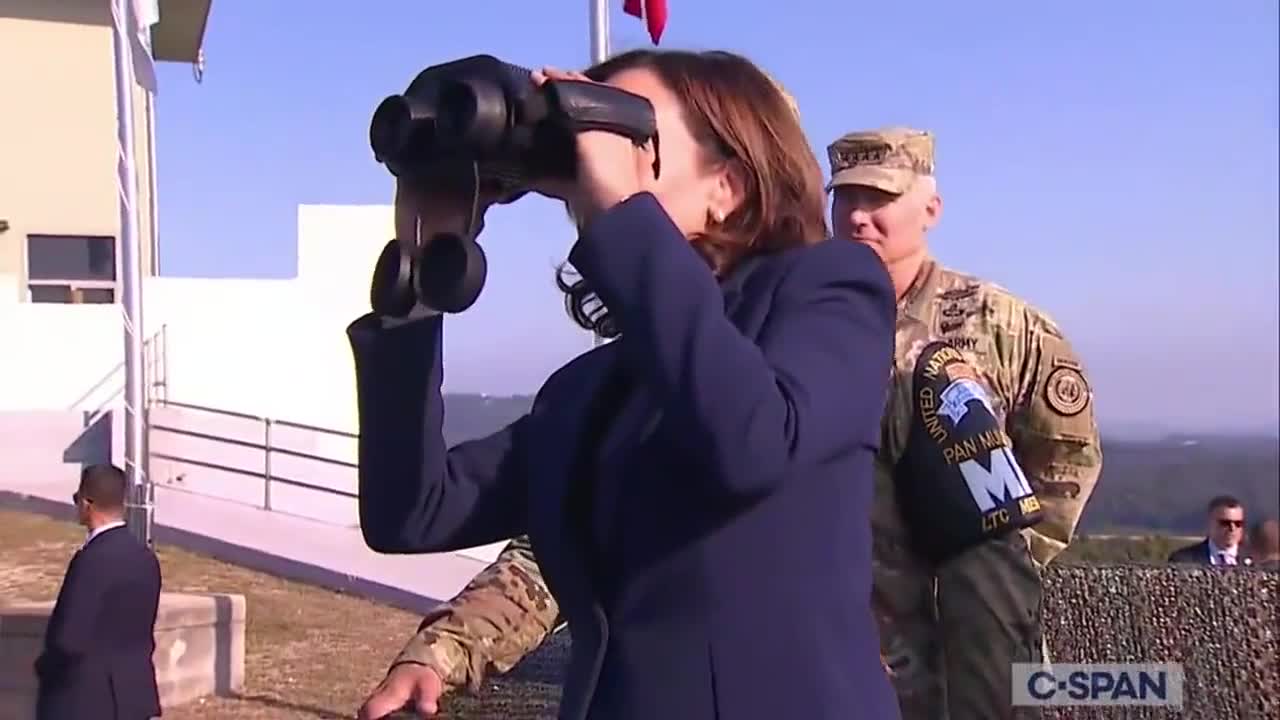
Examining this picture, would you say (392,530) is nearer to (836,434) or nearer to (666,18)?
(836,434)

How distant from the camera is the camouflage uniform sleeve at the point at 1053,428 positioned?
251 centimetres

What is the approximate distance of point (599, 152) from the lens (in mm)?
1457

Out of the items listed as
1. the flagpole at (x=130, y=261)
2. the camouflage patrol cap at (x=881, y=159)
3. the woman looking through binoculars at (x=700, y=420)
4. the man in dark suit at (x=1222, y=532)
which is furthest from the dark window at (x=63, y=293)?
the woman looking through binoculars at (x=700, y=420)

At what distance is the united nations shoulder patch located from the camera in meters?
2.51

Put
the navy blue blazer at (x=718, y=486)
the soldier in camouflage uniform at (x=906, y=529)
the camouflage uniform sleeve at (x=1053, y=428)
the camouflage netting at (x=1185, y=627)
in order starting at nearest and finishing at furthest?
1. the navy blue blazer at (x=718, y=486)
2. the soldier in camouflage uniform at (x=906, y=529)
3. the camouflage uniform sleeve at (x=1053, y=428)
4. the camouflage netting at (x=1185, y=627)

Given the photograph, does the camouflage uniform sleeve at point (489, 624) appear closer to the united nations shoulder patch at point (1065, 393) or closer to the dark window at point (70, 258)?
the united nations shoulder patch at point (1065, 393)

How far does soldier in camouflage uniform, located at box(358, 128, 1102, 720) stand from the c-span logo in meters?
0.68

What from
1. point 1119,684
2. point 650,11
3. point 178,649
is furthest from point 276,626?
point 1119,684

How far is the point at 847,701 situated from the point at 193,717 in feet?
26.0

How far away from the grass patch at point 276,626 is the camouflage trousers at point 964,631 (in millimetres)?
6735

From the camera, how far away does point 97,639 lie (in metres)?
6.39

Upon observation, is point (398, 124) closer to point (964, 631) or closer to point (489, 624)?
point (489, 624)

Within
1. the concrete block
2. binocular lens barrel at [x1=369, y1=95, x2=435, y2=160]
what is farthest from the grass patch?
binocular lens barrel at [x1=369, y1=95, x2=435, y2=160]

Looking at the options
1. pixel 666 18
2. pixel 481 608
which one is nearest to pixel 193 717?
pixel 666 18
